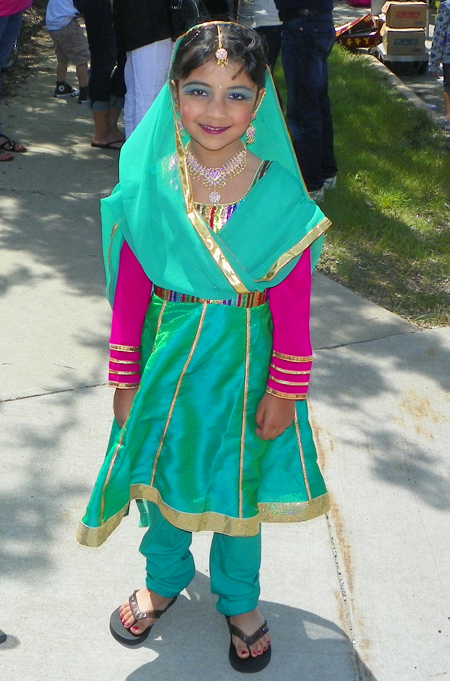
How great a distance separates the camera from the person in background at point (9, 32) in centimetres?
547

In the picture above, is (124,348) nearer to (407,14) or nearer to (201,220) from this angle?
(201,220)

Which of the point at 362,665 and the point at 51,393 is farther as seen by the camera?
the point at 51,393

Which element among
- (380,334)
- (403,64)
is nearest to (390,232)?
(380,334)

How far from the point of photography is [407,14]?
32.4ft

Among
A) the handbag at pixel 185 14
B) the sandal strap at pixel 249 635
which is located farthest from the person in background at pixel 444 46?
the sandal strap at pixel 249 635

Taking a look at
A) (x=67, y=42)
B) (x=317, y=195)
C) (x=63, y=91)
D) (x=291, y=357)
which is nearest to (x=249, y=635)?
(x=291, y=357)

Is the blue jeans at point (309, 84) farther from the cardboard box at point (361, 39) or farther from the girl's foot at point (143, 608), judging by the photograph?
the cardboard box at point (361, 39)

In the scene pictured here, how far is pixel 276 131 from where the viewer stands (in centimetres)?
220

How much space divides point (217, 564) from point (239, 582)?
80mm

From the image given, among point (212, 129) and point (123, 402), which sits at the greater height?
point (212, 129)

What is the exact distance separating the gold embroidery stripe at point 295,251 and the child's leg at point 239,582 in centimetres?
75

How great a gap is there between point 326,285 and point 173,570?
240 centimetres

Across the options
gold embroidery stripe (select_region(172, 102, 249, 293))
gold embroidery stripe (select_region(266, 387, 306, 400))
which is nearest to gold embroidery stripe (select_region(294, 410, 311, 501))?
gold embroidery stripe (select_region(266, 387, 306, 400))

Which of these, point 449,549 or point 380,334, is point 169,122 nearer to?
point 449,549
